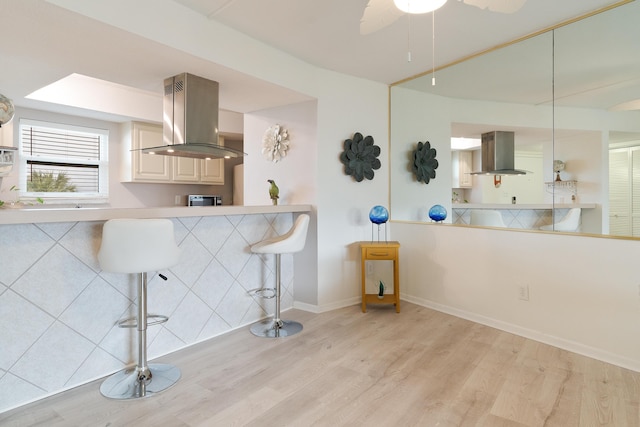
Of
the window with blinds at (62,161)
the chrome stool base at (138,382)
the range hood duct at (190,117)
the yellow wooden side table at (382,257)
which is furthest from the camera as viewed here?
the window with blinds at (62,161)

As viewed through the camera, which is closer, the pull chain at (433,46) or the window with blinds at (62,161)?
the pull chain at (433,46)

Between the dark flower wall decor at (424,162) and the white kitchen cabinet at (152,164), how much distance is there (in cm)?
316

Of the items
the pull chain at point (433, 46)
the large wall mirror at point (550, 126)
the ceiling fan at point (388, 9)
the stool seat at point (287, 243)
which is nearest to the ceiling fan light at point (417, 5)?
the ceiling fan at point (388, 9)

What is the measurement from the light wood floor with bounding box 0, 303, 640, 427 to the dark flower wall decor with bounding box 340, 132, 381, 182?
Answer: 1.61 m

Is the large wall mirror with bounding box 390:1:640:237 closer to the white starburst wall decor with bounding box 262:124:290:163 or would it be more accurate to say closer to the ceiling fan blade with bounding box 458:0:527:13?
the ceiling fan blade with bounding box 458:0:527:13

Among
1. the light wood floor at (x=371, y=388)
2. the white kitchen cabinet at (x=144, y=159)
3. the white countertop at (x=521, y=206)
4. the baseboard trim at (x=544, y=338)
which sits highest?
the white kitchen cabinet at (x=144, y=159)

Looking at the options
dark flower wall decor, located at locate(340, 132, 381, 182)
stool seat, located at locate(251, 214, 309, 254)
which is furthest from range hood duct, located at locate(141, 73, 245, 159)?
dark flower wall decor, located at locate(340, 132, 381, 182)

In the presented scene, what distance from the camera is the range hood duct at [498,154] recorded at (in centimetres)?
286

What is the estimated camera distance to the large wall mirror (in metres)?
2.30

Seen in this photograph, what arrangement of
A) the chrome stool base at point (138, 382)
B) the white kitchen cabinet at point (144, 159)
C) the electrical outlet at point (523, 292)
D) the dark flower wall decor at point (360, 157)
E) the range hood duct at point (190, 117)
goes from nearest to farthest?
the chrome stool base at point (138, 382), the range hood duct at point (190, 117), the electrical outlet at point (523, 292), the dark flower wall decor at point (360, 157), the white kitchen cabinet at point (144, 159)

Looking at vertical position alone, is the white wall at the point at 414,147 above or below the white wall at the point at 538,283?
above

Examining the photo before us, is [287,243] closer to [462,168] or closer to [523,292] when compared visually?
[462,168]

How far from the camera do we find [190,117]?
2.64 metres

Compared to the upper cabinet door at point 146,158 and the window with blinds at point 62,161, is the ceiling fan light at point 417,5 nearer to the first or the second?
the upper cabinet door at point 146,158
